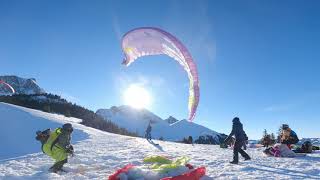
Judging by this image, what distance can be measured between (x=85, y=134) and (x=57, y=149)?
712 inches

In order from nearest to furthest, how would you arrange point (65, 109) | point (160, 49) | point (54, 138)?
point (54, 138) < point (160, 49) < point (65, 109)

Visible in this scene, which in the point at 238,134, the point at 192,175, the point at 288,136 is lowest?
the point at 192,175

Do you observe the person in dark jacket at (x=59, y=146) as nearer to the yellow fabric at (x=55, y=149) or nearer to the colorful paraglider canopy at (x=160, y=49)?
the yellow fabric at (x=55, y=149)

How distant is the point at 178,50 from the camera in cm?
1488

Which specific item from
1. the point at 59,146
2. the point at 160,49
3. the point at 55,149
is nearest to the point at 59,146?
the point at 59,146

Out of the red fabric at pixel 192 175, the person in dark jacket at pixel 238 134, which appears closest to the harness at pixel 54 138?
the red fabric at pixel 192 175

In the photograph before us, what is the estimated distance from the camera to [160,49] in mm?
16469

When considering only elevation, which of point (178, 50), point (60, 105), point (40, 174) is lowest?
point (40, 174)

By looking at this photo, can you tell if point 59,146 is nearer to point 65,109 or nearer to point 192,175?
point 192,175

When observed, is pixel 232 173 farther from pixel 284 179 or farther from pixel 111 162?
pixel 111 162

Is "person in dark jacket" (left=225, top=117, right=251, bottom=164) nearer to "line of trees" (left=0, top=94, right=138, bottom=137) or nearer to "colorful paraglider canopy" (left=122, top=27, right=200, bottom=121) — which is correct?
"colorful paraglider canopy" (left=122, top=27, right=200, bottom=121)

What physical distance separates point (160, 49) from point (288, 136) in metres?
7.57

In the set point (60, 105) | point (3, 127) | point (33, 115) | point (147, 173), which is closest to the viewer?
point (147, 173)

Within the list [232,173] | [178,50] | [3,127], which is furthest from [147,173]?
[3,127]
